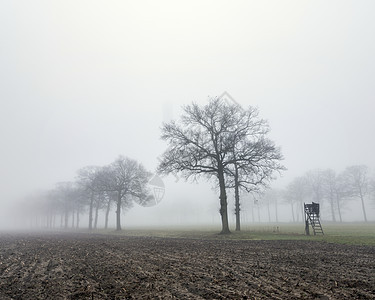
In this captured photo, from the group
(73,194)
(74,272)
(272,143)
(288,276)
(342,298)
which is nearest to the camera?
(342,298)

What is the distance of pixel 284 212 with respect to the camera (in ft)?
501

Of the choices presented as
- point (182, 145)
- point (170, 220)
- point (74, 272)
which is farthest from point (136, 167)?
point (170, 220)

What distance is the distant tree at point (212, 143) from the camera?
98.3ft

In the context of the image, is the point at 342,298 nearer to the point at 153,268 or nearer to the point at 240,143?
the point at 153,268

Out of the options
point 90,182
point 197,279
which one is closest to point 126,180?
point 90,182

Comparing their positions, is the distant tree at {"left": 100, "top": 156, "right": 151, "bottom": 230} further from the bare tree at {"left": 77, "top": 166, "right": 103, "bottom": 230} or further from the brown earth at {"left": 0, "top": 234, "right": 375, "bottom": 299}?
the brown earth at {"left": 0, "top": 234, "right": 375, "bottom": 299}

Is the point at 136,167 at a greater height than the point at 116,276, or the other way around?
the point at 136,167

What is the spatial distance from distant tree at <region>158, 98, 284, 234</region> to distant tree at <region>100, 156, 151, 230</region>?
21.8m

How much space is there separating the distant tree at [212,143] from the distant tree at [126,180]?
2180cm

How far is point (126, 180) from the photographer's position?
5169 centimetres

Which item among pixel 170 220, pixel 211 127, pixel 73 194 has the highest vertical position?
pixel 211 127

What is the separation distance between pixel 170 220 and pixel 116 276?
476ft

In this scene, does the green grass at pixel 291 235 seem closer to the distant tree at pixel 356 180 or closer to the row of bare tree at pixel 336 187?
the row of bare tree at pixel 336 187

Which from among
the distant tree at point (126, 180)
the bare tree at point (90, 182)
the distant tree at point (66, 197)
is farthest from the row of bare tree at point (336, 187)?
the distant tree at point (66, 197)
